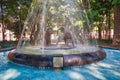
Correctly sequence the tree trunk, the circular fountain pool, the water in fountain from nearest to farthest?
1. the circular fountain pool
2. the tree trunk
3. the water in fountain

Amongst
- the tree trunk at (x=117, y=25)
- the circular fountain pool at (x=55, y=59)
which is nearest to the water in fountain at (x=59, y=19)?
the tree trunk at (x=117, y=25)

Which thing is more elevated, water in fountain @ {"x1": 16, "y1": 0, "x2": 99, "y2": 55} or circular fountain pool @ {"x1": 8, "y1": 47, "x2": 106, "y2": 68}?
water in fountain @ {"x1": 16, "y1": 0, "x2": 99, "y2": 55}

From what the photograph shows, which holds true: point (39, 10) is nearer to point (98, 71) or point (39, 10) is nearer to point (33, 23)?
point (33, 23)

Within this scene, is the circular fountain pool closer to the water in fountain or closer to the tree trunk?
the tree trunk

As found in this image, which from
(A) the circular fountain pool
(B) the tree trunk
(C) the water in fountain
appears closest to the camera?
(A) the circular fountain pool

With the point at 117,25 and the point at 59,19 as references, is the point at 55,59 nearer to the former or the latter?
the point at 117,25

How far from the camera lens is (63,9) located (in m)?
17.6

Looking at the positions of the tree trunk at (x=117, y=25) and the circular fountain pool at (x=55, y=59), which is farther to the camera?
the tree trunk at (x=117, y=25)

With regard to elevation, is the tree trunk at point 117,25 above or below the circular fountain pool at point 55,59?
above

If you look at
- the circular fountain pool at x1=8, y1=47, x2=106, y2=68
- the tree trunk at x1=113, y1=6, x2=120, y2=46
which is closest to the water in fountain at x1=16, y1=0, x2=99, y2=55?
the tree trunk at x1=113, y1=6, x2=120, y2=46

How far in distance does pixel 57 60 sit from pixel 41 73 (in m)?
0.71

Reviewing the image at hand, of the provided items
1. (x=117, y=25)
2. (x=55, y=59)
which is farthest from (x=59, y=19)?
(x=55, y=59)

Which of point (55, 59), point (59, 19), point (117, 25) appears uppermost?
point (59, 19)

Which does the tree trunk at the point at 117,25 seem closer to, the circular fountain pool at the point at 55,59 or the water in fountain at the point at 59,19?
the water in fountain at the point at 59,19
